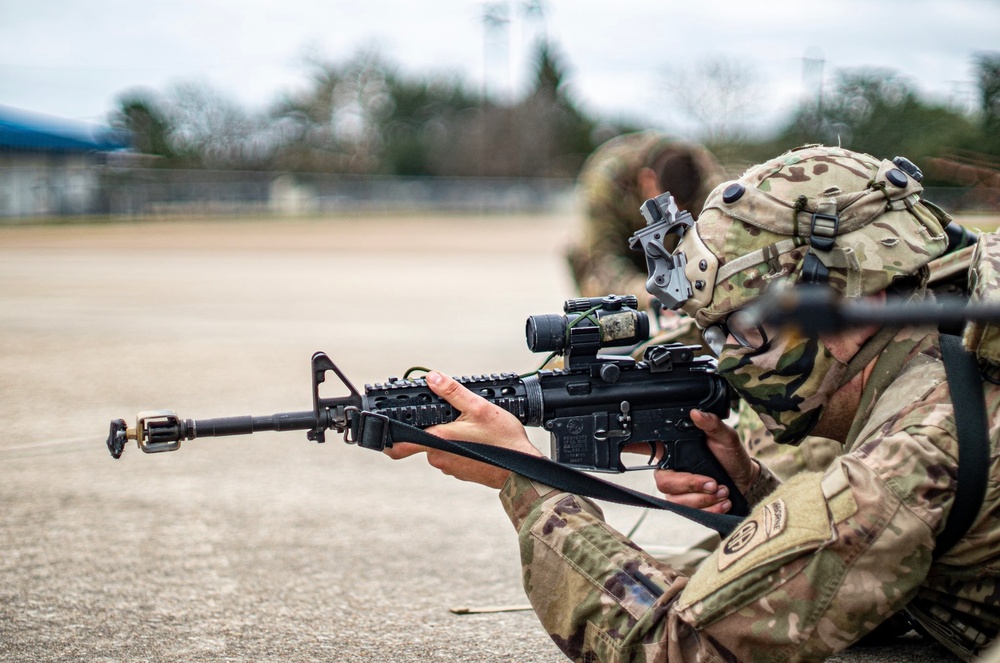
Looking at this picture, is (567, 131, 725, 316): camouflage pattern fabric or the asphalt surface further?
(567, 131, 725, 316): camouflage pattern fabric

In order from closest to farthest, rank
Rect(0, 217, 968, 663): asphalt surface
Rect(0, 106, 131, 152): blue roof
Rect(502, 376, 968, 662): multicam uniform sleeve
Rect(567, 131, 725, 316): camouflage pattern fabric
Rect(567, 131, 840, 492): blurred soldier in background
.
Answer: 1. Rect(502, 376, 968, 662): multicam uniform sleeve
2. Rect(0, 217, 968, 663): asphalt surface
3. Rect(567, 131, 840, 492): blurred soldier in background
4. Rect(567, 131, 725, 316): camouflage pattern fabric
5. Rect(0, 106, 131, 152): blue roof

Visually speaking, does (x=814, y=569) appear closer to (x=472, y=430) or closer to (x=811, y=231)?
(x=811, y=231)

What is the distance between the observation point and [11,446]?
599 centimetres

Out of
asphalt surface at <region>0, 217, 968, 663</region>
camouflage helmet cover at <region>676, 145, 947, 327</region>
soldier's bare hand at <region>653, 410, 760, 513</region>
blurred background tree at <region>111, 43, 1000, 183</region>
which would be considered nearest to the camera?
camouflage helmet cover at <region>676, 145, 947, 327</region>

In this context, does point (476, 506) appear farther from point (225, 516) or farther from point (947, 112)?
point (947, 112)

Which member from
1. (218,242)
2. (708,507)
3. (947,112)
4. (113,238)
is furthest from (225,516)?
(113,238)

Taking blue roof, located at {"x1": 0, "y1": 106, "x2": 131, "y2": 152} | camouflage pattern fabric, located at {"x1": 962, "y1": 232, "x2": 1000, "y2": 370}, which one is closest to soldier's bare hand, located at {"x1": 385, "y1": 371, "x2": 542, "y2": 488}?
camouflage pattern fabric, located at {"x1": 962, "y1": 232, "x2": 1000, "y2": 370}

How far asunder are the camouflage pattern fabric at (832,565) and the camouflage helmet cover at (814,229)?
0.19 m

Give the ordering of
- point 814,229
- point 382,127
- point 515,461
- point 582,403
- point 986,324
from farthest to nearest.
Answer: point 382,127, point 582,403, point 515,461, point 814,229, point 986,324

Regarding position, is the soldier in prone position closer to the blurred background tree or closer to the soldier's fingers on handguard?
the soldier's fingers on handguard

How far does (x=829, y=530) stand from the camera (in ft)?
6.48

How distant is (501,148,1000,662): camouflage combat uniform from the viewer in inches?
77.6

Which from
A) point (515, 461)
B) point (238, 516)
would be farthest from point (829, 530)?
point (238, 516)

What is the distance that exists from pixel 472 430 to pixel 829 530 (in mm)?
956
